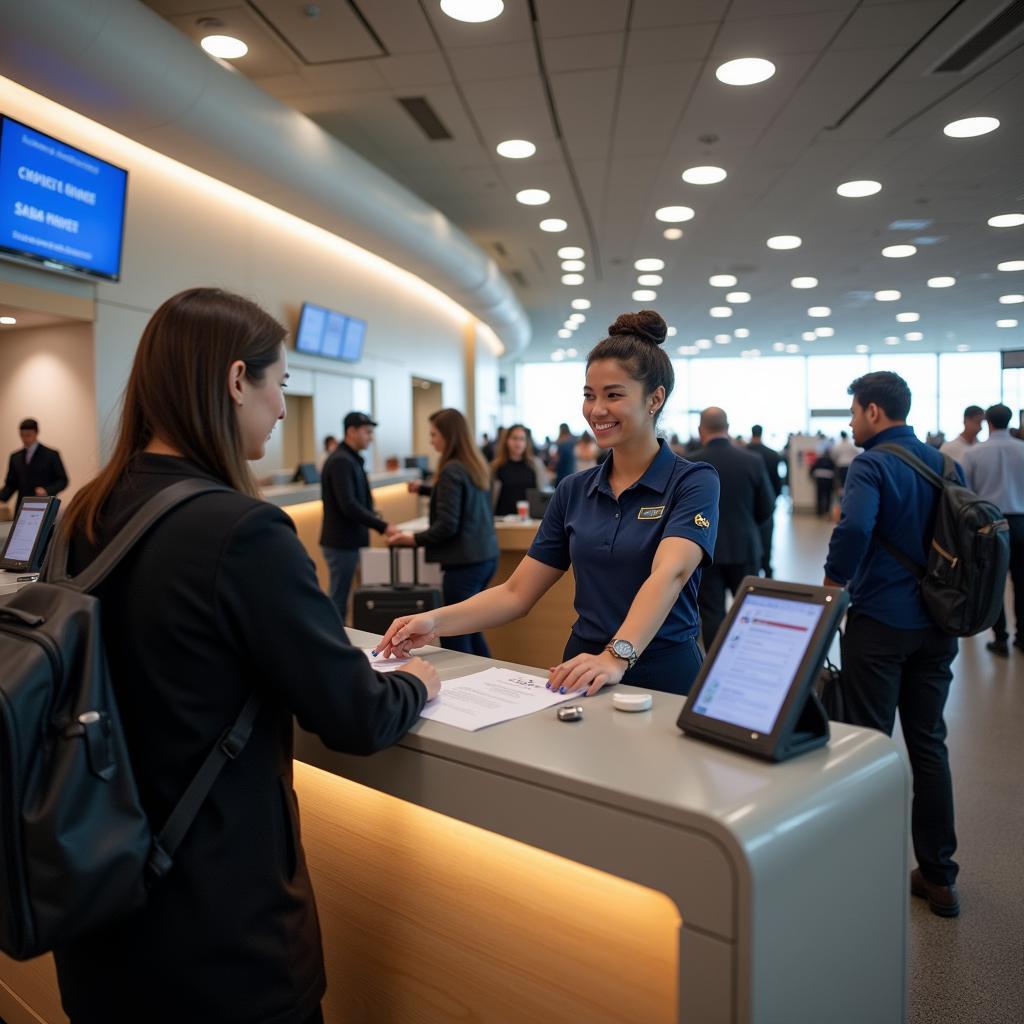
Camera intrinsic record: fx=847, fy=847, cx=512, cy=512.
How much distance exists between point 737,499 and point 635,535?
3722mm

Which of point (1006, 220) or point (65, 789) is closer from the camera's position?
point (65, 789)

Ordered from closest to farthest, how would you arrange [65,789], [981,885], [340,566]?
[65,789] → [981,885] → [340,566]

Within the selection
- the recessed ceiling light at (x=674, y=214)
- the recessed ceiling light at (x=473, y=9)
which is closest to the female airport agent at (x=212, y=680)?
the recessed ceiling light at (x=473, y=9)

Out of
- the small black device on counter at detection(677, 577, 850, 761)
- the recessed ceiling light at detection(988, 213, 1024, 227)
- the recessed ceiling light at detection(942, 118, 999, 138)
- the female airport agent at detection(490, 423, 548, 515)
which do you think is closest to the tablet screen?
the small black device on counter at detection(677, 577, 850, 761)

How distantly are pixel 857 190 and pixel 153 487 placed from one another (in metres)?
8.60

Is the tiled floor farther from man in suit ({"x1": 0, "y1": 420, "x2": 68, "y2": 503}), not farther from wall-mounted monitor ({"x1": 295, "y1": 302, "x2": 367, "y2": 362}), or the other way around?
wall-mounted monitor ({"x1": 295, "y1": 302, "x2": 367, "y2": 362})

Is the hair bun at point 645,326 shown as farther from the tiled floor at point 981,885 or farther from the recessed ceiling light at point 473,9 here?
the recessed ceiling light at point 473,9

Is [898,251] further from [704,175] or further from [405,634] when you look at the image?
[405,634]

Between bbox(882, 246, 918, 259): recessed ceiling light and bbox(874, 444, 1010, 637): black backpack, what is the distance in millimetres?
9021

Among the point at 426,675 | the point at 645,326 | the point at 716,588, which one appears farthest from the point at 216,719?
the point at 716,588

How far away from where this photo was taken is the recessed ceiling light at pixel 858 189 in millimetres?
8031

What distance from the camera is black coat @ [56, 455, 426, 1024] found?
3.72 ft

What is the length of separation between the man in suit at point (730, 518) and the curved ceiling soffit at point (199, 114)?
3.61 metres

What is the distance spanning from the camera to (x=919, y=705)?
2.89 metres
